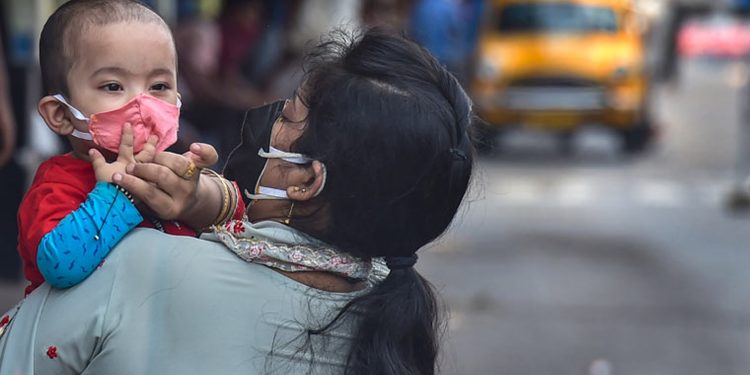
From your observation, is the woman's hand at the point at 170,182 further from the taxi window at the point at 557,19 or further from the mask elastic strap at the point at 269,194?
the taxi window at the point at 557,19

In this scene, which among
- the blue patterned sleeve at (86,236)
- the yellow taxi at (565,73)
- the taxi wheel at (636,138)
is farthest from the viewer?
the taxi wheel at (636,138)

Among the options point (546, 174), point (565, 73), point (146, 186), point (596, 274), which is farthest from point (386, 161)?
point (565, 73)

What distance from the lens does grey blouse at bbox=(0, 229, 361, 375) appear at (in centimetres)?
190

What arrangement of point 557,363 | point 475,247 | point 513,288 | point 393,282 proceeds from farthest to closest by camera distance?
point 475,247 < point 513,288 < point 557,363 < point 393,282

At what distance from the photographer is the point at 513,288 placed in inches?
359

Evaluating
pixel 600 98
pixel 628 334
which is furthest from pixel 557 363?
pixel 600 98

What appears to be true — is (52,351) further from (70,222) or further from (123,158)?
(123,158)

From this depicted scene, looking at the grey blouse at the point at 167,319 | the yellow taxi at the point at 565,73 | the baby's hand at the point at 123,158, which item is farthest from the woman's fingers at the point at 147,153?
the yellow taxi at the point at 565,73

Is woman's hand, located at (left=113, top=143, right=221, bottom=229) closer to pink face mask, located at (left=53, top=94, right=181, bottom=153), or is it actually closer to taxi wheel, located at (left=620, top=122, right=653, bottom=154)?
pink face mask, located at (left=53, top=94, right=181, bottom=153)

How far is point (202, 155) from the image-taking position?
1990 mm

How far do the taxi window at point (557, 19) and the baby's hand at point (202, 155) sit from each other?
55.7 feet

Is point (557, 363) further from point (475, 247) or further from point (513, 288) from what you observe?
point (475, 247)

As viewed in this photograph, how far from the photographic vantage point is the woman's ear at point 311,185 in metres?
2.00

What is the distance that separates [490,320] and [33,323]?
632 cm
